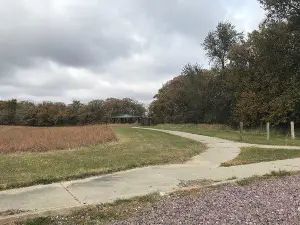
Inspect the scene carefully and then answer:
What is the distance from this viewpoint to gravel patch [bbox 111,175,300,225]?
530cm

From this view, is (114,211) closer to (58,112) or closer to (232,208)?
(232,208)

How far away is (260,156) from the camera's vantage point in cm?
1281

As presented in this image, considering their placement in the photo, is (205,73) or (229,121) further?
(205,73)

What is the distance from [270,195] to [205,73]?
51.8 m

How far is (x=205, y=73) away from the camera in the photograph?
57.7 metres

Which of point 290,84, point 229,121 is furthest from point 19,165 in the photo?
point 229,121

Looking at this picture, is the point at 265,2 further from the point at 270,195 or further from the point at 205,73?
the point at 270,195

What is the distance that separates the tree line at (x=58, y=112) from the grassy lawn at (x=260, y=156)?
77.6m

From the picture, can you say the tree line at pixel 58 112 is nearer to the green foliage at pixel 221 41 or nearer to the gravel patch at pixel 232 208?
the green foliage at pixel 221 41

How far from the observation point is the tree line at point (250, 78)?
109 ft

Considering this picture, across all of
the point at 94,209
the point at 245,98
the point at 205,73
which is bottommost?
the point at 94,209

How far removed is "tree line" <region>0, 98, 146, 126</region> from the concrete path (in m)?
81.1

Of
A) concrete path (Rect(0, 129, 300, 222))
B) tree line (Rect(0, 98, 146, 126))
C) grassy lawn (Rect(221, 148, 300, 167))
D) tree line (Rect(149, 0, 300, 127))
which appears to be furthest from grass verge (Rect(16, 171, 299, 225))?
tree line (Rect(0, 98, 146, 126))

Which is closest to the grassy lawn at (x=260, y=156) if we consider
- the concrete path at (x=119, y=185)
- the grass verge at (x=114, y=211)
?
the concrete path at (x=119, y=185)
